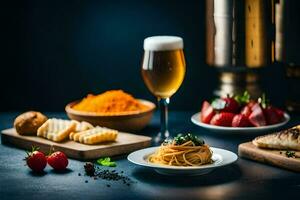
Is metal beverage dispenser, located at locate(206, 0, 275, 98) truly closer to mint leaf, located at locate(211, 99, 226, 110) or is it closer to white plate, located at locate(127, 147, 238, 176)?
mint leaf, located at locate(211, 99, 226, 110)

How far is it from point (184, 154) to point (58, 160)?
378 mm

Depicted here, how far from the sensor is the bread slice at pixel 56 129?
2.78 meters

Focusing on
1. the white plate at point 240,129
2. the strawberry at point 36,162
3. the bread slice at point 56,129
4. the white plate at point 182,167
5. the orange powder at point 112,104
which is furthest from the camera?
the orange powder at point 112,104

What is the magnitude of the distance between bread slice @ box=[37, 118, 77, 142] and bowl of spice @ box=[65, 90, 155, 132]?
6.8 inches

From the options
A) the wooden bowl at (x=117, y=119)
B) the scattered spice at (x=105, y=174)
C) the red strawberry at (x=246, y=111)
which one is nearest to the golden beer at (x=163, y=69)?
the wooden bowl at (x=117, y=119)

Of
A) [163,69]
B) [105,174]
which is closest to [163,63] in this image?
[163,69]

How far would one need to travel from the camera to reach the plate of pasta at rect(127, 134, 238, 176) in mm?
2410

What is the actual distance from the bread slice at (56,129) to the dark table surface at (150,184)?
0.50ft

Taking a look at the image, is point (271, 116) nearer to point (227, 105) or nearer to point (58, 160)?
point (227, 105)

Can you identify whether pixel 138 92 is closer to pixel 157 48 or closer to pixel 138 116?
pixel 138 116

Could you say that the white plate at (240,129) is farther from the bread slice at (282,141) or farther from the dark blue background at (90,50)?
the dark blue background at (90,50)

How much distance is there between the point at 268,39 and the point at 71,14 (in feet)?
2.71

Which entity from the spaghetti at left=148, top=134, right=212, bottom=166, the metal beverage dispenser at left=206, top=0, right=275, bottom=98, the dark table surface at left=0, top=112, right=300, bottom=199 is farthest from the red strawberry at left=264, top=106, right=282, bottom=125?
the spaghetti at left=148, top=134, right=212, bottom=166

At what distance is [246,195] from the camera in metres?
2.23
